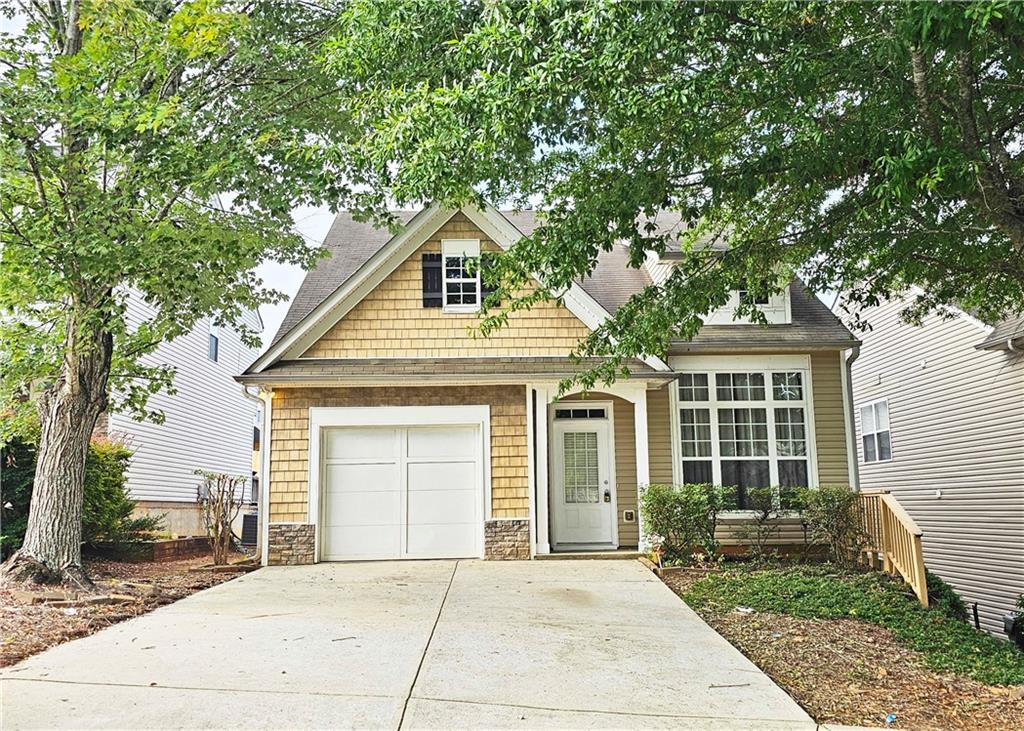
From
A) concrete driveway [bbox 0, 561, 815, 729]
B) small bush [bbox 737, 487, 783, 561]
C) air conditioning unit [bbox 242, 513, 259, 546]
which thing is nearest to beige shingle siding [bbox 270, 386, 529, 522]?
concrete driveway [bbox 0, 561, 815, 729]

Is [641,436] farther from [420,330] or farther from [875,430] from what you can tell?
[875,430]

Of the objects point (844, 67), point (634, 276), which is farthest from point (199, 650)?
point (634, 276)

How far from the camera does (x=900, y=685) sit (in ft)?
20.5

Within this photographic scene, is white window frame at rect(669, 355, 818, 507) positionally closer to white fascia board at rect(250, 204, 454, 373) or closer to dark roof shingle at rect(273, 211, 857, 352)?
dark roof shingle at rect(273, 211, 857, 352)

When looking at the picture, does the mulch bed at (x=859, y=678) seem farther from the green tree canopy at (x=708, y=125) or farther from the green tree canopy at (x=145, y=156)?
the green tree canopy at (x=145, y=156)

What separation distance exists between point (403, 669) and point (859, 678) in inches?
139

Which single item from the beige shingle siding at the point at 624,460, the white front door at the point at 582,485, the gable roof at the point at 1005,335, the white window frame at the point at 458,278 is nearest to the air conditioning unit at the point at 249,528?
the white front door at the point at 582,485

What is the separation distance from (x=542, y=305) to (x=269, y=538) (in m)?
5.57

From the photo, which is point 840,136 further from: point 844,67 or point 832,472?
point 832,472

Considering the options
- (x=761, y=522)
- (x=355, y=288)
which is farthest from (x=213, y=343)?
(x=761, y=522)

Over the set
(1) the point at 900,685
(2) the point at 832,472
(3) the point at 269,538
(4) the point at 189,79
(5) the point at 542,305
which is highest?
(4) the point at 189,79

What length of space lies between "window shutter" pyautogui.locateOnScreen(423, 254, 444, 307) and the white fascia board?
321mm

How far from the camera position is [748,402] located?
13.5 metres

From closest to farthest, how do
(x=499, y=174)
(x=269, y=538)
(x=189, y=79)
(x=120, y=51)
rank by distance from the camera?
(x=499, y=174), (x=120, y=51), (x=189, y=79), (x=269, y=538)
